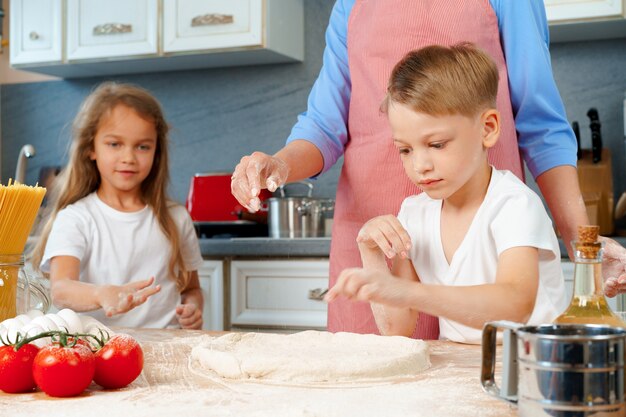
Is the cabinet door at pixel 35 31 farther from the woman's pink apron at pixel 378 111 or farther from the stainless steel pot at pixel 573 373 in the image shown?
the stainless steel pot at pixel 573 373

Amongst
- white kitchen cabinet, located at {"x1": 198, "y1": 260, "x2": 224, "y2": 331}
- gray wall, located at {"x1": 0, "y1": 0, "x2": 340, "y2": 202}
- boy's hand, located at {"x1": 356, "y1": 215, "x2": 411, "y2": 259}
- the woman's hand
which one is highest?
gray wall, located at {"x1": 0, "y1": 0, "x2": 340, "y2": 202}

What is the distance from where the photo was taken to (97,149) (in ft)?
7.06

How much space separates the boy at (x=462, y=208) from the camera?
117 cm

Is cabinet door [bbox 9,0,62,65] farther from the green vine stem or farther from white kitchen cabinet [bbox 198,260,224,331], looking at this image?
the green vine stem

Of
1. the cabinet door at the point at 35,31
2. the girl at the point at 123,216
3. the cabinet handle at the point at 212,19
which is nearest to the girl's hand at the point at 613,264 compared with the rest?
the girl at the point at 123,216

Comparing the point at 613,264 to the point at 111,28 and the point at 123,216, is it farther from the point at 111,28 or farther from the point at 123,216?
the point at 111,28

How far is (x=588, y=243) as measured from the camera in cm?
80

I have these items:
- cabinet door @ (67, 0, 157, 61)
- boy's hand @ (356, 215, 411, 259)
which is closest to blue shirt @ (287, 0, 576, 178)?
boy's hand @ (356, 215, 411, 259)

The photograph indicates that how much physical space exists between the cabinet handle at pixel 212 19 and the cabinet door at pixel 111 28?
0.17m

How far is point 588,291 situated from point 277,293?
1.71 m

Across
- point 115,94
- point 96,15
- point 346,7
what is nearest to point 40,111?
point 96,15

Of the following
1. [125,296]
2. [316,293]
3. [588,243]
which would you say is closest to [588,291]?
[588,243]

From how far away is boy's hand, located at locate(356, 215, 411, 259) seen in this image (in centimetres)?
115

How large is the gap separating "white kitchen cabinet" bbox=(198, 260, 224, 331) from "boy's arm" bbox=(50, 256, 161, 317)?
611 millimetres
